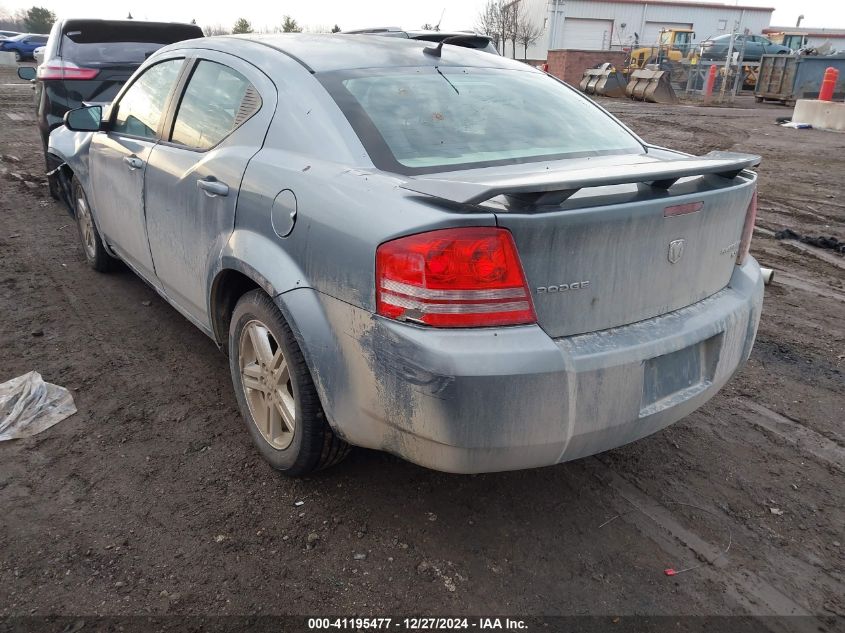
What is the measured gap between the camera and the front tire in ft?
8.11

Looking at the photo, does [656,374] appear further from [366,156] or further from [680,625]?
[366,156]

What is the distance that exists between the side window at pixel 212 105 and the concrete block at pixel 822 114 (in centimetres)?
1599

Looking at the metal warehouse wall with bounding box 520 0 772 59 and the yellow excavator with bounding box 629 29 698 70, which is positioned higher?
the metal warehouse wall with bounding box 520 0 772 59

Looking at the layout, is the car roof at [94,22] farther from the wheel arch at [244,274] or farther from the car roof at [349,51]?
the wheel arch at [244,274]

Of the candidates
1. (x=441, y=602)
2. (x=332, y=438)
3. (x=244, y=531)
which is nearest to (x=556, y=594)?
(x=441, y=602)

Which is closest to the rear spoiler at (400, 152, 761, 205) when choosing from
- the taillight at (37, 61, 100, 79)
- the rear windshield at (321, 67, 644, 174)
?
the rear windshield at (321, 67, 644, 174)

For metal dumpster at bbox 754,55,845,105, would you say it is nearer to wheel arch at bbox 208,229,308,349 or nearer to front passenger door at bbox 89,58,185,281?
front passenger door at bbox 89,58,185,281

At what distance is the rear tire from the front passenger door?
1.51ft

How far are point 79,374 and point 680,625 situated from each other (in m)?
3.19

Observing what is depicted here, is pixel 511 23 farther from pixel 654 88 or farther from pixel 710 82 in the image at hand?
pixel 654 88

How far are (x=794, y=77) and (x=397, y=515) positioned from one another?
24.6 metres

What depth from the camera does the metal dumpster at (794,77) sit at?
21.0 meters

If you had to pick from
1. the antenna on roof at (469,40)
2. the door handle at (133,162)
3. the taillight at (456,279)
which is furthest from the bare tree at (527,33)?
the taillight at (456,279)

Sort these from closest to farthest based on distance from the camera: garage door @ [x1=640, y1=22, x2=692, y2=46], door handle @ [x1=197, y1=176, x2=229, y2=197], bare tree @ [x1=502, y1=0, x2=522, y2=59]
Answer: door handle @ [x1=197, y1=176, x2=229, y2=197] < bare tree @ [x1=502, y1=0, x2=522, y2=59] < garage door @ [x1=640, y1=22, x2=692, y2=46]
